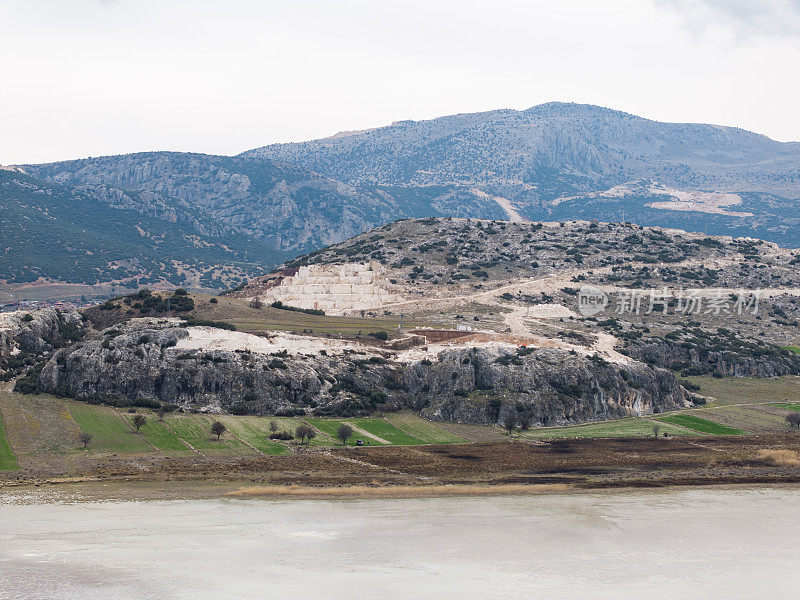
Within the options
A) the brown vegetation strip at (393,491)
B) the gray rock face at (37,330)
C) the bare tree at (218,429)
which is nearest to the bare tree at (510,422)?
the brown vegetation strip at (393,491)

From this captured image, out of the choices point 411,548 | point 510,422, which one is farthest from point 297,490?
point 510,422

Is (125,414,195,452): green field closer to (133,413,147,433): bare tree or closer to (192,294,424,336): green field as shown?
(133,413,147,433): bare tree

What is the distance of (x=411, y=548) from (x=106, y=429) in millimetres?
41809

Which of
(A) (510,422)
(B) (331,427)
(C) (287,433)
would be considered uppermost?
(A) (510,422)

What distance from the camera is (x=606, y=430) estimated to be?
9475 cm

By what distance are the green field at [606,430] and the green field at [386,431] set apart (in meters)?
12.7

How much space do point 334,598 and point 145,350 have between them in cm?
6455

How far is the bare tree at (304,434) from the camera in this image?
82.6 m

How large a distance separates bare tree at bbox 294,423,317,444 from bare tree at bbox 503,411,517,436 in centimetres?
2118

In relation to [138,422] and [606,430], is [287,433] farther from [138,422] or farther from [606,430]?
[606,430]

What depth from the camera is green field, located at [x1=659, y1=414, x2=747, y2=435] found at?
9469cm

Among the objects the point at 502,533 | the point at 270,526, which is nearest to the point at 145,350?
the point at 270,526

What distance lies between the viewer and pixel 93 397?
3588 inches

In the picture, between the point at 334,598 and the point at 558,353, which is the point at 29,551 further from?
the point at 558,353
